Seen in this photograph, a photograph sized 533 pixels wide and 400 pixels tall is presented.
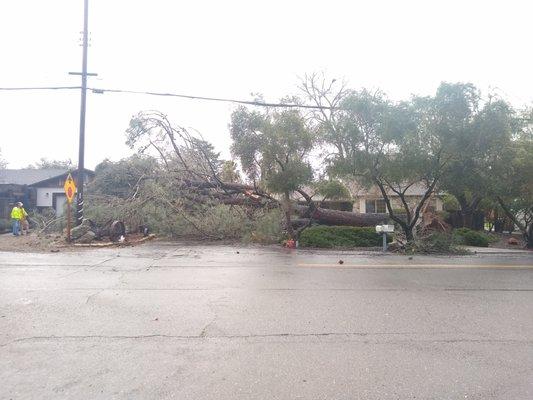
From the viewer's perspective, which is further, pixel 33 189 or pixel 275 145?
pixel 33 189

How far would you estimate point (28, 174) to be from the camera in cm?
3612

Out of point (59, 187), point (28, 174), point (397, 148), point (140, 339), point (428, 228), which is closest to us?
point (140, 339)

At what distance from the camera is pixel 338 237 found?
Answer: 55.3ft

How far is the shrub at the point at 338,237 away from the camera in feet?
54.2

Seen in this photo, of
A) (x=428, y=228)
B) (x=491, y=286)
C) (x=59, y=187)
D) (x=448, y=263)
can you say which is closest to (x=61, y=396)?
(x=491, y=286)

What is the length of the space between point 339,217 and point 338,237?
4.10 metres

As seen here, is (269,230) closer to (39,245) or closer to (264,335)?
(39,245)

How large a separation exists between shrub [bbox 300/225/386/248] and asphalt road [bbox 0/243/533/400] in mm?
6412

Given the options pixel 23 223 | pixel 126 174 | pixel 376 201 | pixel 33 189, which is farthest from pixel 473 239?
pixel 33 189

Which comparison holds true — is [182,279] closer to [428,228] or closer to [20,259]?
[20,259]

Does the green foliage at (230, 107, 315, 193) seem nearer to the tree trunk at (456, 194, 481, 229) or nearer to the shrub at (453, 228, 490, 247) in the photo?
the shrub at (453, 228, 490, 247)

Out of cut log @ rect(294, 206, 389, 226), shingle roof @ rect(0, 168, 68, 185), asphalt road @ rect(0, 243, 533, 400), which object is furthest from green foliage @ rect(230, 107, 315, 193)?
A: shingle roof @ rect(0, 168, 68, 185)

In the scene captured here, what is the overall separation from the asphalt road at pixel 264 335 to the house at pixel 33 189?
22.4 meters

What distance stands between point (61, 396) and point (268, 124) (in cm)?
1347
